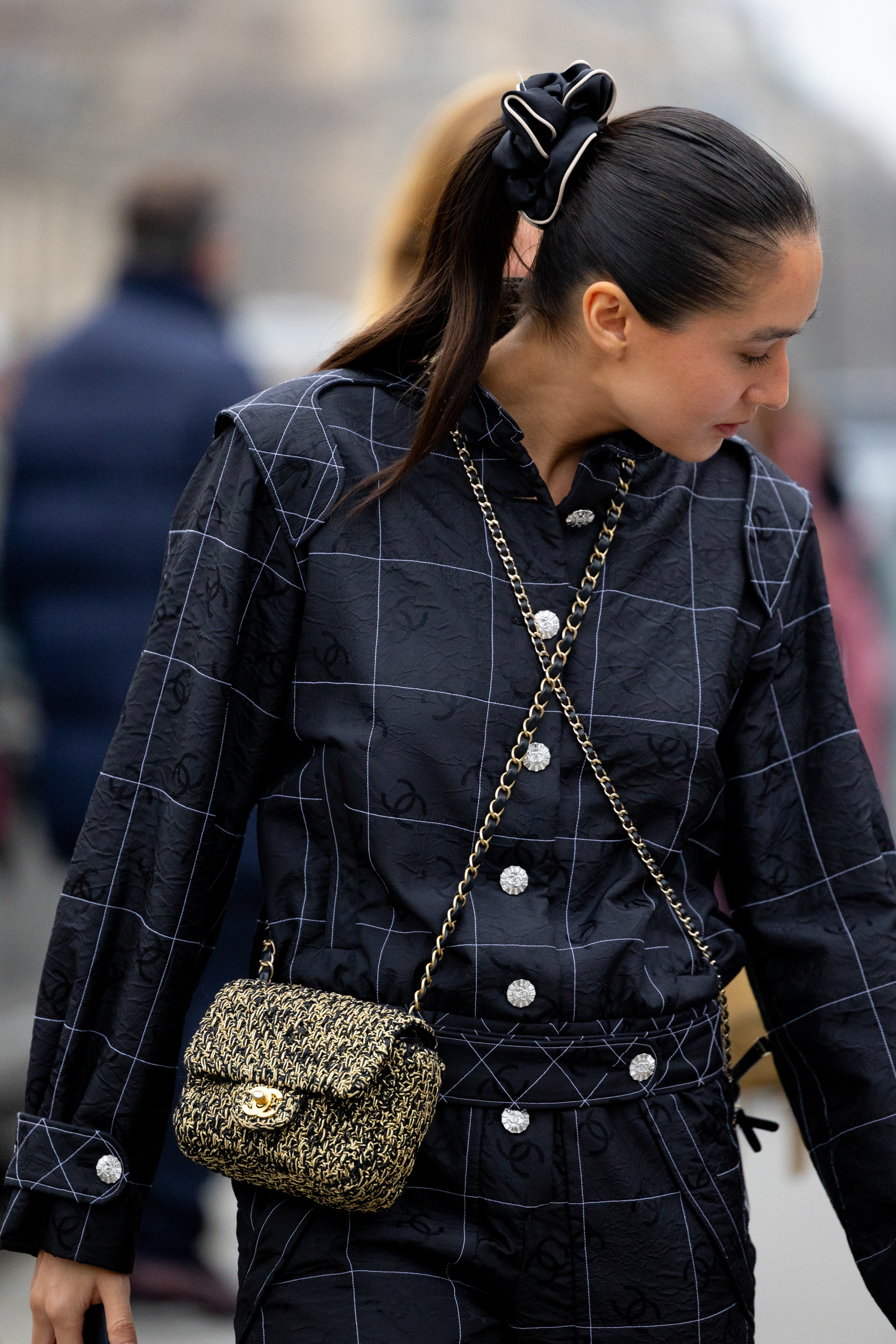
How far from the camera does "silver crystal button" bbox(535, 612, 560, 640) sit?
56.5 inches

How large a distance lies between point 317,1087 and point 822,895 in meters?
0.58

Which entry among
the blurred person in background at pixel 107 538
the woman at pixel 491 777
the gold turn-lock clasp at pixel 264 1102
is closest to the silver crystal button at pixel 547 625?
the woman at pixel 491 777

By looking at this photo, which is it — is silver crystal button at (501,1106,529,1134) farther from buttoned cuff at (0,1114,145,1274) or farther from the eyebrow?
the eyebrow

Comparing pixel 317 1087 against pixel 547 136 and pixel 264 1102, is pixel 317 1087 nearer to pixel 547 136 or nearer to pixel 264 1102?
pixel 264 1102

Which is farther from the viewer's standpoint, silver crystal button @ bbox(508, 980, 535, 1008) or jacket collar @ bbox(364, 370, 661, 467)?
jacket collar @ bbox(364, 370, 661, 467)

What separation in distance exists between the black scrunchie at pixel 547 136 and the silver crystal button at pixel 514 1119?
2.68ft

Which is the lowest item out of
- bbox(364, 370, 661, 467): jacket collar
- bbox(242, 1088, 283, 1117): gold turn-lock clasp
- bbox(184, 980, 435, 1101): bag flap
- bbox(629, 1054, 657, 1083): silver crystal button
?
bbox(629, 1054, 657, 1083): silver crystal button

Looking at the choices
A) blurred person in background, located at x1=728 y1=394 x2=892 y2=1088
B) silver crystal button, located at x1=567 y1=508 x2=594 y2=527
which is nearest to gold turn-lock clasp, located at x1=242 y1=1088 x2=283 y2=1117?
silver crystal button, located at x1=567 y1=508 x2=594 y2=527

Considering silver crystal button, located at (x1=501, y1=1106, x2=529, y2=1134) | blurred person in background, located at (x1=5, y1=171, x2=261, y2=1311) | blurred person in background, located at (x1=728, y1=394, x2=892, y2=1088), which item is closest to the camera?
silver crystal button, located at (x1=501, y1=1106, x2=529, y2=1134)

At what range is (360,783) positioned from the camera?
1.38 metres

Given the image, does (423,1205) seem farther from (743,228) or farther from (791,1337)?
(791,1337)

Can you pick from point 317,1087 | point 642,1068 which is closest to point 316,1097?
point 317,1087

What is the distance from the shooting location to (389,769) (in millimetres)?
1377

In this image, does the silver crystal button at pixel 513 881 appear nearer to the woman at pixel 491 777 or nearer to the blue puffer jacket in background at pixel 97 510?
the woman at pixel 491 777
